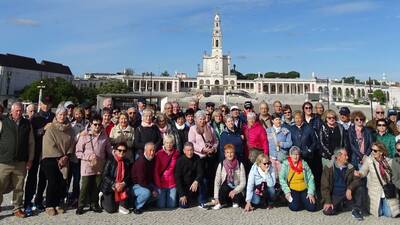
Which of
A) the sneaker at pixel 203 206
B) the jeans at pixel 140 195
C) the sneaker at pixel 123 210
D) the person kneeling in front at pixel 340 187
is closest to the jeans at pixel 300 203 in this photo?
the person kneeling in front at pixel 340 187

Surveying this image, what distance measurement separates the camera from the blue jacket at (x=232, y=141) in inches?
273

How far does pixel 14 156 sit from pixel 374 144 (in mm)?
6086

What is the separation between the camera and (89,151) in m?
6.16

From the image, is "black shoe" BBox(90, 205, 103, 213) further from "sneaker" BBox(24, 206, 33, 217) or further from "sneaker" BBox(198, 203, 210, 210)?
"sneaker" BBox(198, 203, 210, 210)

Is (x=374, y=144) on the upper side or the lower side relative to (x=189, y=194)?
upper

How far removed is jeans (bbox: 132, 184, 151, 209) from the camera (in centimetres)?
627

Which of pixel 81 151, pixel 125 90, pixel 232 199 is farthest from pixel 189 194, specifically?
pixel 125 90

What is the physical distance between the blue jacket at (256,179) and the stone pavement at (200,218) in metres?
0.36

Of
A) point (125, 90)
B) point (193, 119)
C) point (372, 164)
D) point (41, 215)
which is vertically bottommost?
point (41, 215)

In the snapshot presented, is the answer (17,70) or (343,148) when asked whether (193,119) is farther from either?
(17,70)

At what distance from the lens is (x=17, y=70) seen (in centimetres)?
8888

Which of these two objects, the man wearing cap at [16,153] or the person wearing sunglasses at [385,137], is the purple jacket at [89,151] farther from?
the person wearing sunglasses at [385,137]

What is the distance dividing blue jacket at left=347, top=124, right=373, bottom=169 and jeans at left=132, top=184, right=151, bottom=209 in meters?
3.86

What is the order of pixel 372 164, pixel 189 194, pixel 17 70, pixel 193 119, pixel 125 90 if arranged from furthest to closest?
pixel 17 70 < pixel 125 90 < pixel 193 119 < pixel 189 194 < pixel 372 164
